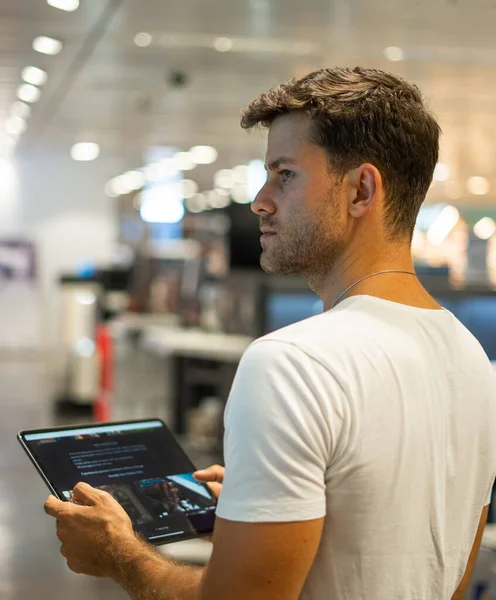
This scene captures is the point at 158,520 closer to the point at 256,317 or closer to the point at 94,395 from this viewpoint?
the point at 256,317

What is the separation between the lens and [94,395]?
1058 cm

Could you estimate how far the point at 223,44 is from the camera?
8.05 metres

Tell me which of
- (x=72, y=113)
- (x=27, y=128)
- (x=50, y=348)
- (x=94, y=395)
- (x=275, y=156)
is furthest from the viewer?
(x=50, y=348)

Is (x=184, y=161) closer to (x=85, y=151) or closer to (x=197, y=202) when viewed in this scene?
(x=85, y=151)

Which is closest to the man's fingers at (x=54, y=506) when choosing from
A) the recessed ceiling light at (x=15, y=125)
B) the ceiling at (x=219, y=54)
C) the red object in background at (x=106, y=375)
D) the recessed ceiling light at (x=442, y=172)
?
the ceiling at (x=219, y=54)

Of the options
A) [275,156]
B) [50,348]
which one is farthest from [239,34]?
[50,348]

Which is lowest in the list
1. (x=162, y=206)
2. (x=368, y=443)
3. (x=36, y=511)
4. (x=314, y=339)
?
(x=36, y=511)

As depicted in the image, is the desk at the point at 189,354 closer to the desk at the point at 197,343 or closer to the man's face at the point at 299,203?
the desk at the point at 197,343

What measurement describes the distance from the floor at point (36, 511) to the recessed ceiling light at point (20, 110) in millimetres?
3784

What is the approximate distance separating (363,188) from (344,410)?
13.6 inches

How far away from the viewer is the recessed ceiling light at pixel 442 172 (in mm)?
16406

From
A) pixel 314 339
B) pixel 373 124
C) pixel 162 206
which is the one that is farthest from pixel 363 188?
pixel 162 206

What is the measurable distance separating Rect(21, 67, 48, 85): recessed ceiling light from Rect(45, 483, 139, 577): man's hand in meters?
8.47

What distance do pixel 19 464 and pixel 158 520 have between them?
6659 millimetres
